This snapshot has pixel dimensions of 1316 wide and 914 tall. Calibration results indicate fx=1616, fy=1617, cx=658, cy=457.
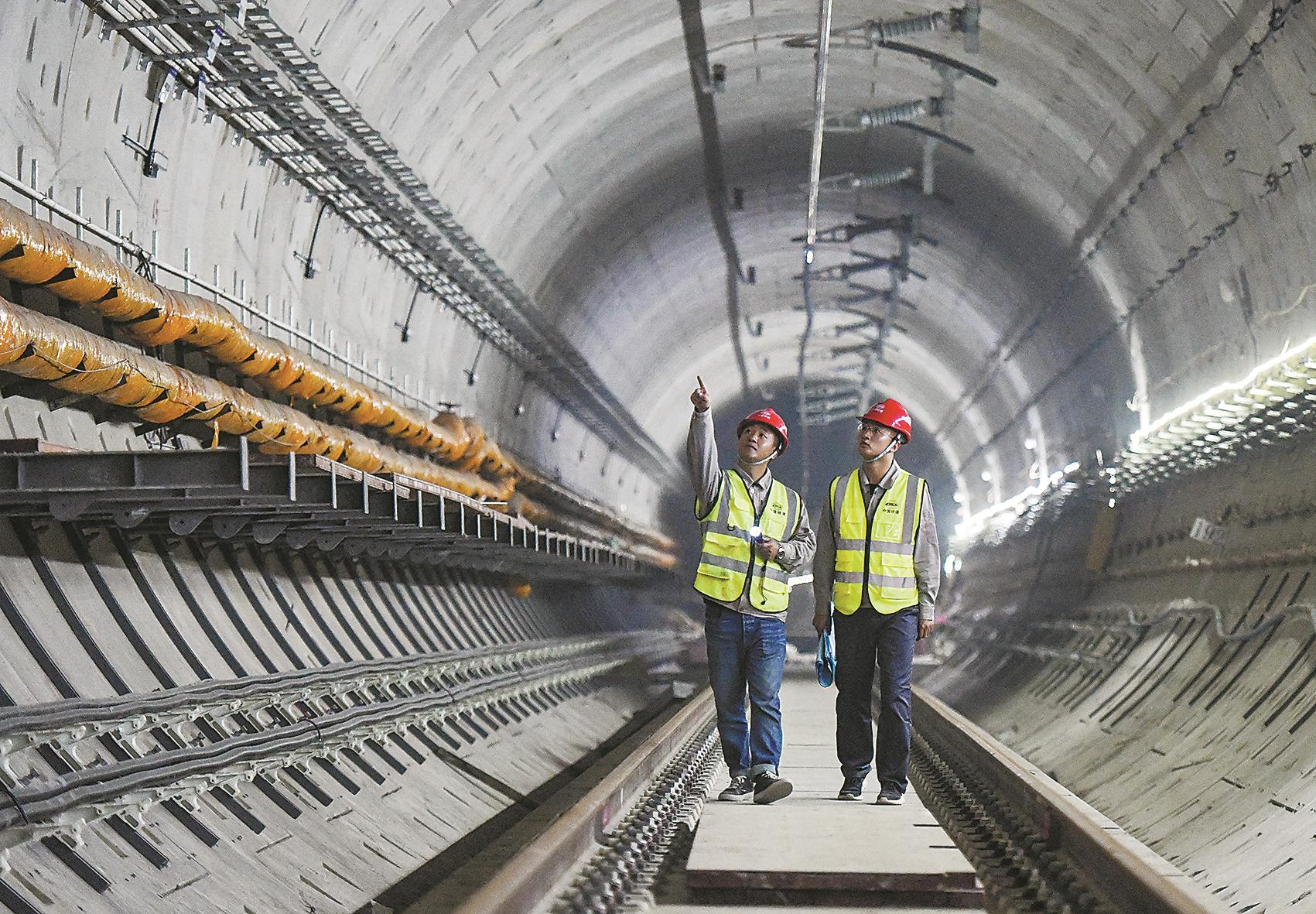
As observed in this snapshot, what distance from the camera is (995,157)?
15477 mm

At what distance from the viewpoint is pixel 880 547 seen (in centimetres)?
683

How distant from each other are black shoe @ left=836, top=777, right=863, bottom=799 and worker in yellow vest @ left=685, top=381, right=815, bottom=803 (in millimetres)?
311

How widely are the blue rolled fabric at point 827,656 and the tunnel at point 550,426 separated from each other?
0.36 m

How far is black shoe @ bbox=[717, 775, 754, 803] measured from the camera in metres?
6.82

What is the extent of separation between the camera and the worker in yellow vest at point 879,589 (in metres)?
6.79

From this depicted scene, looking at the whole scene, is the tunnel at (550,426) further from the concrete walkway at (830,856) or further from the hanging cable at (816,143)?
the hanging cable at (816,143)

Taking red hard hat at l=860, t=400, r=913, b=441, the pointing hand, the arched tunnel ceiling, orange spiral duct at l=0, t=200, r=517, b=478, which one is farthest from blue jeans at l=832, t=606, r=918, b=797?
the arched tunnel ceiling

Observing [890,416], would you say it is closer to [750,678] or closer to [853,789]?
[750,678]

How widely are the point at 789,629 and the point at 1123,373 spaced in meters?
22.0

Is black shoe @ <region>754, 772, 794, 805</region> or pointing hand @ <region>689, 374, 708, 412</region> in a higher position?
pointing hand @ <region>689, 374, 708, 412</region>

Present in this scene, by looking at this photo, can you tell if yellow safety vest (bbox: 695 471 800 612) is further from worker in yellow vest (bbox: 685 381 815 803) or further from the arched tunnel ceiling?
the arched tunnel ceiling

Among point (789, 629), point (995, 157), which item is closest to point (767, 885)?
point (995, 157)

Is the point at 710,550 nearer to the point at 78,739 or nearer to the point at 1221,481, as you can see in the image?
the point at 78,739

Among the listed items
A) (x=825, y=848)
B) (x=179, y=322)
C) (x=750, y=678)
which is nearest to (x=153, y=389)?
(x=179, y=322)
